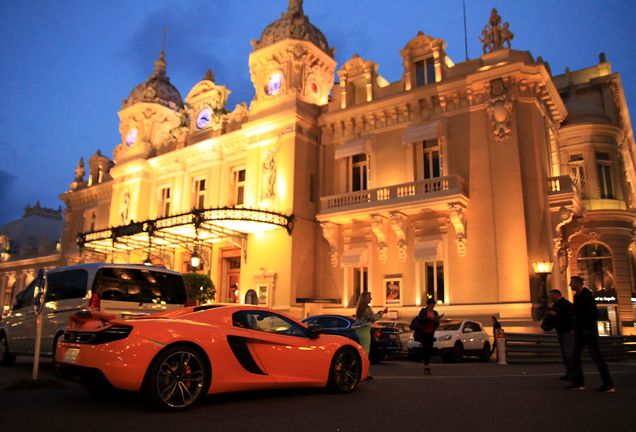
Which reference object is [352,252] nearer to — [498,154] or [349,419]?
[498,154]

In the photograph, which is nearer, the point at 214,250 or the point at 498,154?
the point at 498,154

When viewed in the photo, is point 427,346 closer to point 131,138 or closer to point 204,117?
point 204,117

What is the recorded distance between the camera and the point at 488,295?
66.2ft

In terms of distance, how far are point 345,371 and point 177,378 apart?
113 inches

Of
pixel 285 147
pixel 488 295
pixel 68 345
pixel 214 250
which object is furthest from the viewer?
pixel 214 250

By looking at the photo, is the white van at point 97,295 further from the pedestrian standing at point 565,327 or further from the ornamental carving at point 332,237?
the ornamental carving at point 332,237

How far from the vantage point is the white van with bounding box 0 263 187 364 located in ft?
35.0

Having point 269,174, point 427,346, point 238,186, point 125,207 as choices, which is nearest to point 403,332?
point 427,346

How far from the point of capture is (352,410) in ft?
21.2

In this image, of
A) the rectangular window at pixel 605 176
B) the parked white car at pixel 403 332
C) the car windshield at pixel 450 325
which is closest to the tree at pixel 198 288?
the parked white car at pixel 403 332

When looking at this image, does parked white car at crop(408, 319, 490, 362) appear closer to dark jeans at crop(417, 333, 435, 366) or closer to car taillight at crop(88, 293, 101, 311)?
dark jeans at crop(417, 333, 435, 366)

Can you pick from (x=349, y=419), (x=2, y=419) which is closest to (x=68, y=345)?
(x=2, y=419)

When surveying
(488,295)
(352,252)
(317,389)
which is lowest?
(317,389)

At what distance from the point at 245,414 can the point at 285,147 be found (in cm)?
2044
